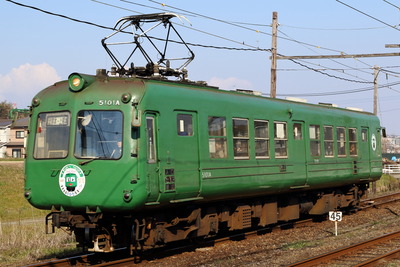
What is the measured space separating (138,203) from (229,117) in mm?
3501

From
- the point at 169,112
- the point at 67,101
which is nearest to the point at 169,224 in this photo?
the point at 169,112

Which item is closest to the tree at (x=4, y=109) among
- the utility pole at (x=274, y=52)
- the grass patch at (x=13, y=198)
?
the grass patch at (x=13, y=198)

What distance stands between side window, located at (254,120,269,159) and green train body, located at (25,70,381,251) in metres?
0.02

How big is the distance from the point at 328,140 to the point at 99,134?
28.8 ft

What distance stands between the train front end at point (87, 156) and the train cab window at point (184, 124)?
117cm

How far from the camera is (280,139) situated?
579 inches

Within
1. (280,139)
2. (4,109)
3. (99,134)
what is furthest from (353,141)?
(4,109)

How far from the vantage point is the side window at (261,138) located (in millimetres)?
13648

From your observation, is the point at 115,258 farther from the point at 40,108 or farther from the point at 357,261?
the point at 357,261

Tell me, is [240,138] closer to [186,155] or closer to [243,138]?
[243,138]

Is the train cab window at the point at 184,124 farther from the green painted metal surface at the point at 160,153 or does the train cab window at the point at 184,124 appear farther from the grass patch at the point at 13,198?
the grass patch at the point at 13,198

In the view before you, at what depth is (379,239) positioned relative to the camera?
13.4 metres

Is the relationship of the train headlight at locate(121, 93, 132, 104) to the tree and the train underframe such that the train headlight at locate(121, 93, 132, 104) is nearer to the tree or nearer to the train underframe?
the train underframe

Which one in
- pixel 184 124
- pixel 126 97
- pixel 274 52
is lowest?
pixel 184 124
